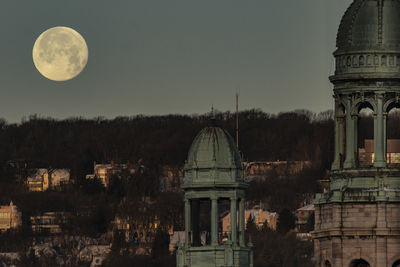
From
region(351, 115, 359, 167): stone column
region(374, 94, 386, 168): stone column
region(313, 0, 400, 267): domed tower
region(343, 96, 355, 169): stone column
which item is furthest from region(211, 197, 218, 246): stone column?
region(374, 94, 386, 168): stone column

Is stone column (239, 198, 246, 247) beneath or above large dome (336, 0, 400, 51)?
Result: beneath

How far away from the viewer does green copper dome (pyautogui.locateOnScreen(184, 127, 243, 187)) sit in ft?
320

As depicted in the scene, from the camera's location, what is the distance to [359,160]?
8838cm

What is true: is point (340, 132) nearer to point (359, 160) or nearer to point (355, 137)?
point (355, 137)

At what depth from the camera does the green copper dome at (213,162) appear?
320ft

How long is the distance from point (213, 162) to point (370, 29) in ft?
41.6

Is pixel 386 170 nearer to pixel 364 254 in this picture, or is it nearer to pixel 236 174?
pixel 364 254

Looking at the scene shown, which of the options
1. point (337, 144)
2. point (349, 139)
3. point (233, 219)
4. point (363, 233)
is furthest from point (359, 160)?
point (233, 219)

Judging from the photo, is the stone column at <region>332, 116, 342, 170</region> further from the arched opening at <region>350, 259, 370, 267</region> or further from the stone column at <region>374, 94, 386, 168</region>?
the arched opening at <region>350, 259, 370, 267</region>

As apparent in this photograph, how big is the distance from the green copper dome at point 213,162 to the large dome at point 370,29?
11733 millimetres

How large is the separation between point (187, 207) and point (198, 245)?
2096mm

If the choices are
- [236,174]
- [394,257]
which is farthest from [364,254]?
[236,174]

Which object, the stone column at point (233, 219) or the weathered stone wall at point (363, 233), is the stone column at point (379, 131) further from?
the stone column at point (233, 219)

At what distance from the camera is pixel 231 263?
97.3 m
